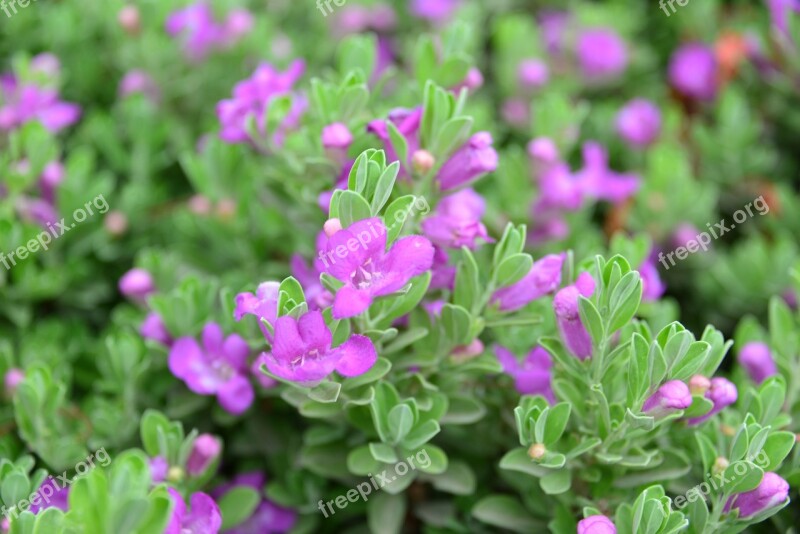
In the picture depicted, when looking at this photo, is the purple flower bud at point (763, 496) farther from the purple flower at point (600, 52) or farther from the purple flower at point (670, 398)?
the purple flower at point (600, 52)

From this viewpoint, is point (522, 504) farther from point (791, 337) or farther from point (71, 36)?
point (71, 36)

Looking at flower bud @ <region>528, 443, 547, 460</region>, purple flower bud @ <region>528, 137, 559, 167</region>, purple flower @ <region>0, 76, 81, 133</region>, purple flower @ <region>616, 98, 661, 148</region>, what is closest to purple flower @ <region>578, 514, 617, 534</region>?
flower bud @ <region>528, 443, 547, 460</region>

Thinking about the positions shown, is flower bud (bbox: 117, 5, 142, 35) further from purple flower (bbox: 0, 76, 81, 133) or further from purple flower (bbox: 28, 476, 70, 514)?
purple flower (bbox: 28, 476, 70, 514)

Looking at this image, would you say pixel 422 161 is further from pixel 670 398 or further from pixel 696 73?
pixel 696 73

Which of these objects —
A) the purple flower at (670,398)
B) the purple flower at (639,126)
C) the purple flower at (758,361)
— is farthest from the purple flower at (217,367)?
the purple flower at (639,126)

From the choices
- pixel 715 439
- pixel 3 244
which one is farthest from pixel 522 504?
pixel 3 244
